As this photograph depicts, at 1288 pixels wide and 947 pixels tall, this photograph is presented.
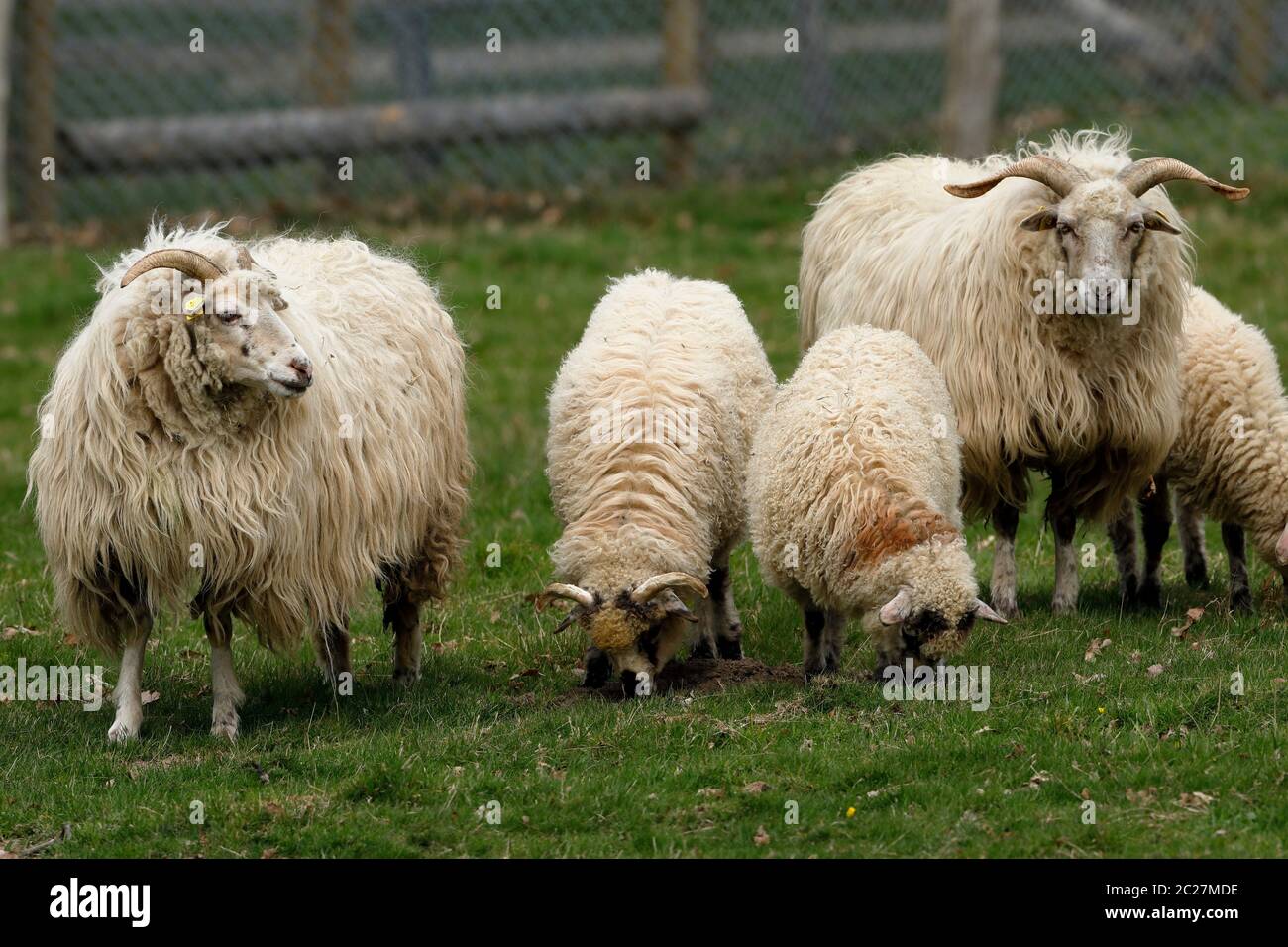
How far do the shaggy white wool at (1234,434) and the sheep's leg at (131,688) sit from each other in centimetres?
516

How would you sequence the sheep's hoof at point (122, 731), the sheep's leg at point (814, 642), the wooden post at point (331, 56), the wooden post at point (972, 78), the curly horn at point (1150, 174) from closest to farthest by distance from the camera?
the sheep's hoof at point (122, 731), the sheep's leg at point (814, 642), the curly horn at point (1150, 174), the wooden post at point (972, 78), the wooden post at point (331, 56)

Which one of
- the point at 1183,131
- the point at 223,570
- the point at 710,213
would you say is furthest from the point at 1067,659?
the point at 1183,131

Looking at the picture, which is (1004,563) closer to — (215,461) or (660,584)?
(660,584)

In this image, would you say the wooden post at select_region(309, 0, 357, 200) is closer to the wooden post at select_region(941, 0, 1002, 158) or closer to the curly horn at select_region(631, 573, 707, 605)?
the wooden post at select_region(941, 0, 1002, 158)

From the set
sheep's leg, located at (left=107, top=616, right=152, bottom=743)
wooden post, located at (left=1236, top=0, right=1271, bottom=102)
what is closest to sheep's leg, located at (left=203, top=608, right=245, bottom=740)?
sheep's leg, located at (left=107, top=616, right=152, bottom=743)

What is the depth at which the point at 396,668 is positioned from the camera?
28.6ft

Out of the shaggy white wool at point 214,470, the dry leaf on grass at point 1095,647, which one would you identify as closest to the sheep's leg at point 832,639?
the dry leaf on grass at point 1095,647

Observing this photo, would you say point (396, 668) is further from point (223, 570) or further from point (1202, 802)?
point (1202, 802)

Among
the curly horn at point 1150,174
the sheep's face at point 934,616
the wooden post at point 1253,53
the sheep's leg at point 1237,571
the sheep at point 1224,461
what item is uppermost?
the wooden post at point 1253,53

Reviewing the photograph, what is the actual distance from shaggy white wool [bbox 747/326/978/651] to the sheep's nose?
209cm

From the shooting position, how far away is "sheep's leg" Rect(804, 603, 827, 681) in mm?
A: 8184

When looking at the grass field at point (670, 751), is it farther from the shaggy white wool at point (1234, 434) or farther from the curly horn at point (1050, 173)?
the curly horn at point (1050, 173)

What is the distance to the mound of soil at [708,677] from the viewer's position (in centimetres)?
805
